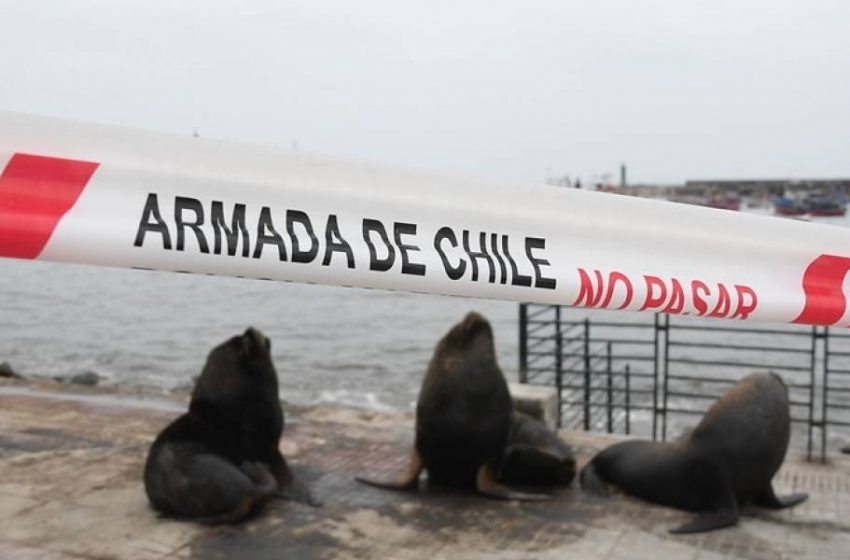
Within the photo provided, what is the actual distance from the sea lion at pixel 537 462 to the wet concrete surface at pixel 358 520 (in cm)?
16

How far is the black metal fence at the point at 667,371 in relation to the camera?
9.62m

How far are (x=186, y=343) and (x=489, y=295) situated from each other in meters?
21.1

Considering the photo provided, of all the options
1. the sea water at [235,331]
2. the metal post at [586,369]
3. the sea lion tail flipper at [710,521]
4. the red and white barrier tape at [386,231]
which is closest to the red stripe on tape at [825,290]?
the red and white barrier tape at [386,231]

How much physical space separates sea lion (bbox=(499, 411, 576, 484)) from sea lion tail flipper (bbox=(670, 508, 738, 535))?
117cm

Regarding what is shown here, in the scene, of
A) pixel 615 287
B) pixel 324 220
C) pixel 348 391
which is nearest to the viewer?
pixel 324 220

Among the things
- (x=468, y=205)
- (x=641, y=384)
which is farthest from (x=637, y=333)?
(x=468, y=205)

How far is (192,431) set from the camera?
697 centimetres

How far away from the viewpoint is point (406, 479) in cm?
745

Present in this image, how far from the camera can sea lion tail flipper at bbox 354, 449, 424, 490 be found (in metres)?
7.41

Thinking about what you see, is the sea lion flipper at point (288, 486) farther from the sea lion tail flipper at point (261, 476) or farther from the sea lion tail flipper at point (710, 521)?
the sea lion tail flipper at point (710, 521)

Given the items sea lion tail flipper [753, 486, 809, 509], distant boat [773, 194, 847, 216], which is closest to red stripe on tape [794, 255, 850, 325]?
sea lion tail flipper [753, 486, 809, 509]

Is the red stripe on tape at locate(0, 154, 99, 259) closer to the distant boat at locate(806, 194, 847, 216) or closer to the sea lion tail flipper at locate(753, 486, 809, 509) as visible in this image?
the sea lion tail flipper at locate(753, 486, 809, 509)

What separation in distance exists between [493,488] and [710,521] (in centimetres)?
164

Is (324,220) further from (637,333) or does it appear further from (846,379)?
(637,333)
